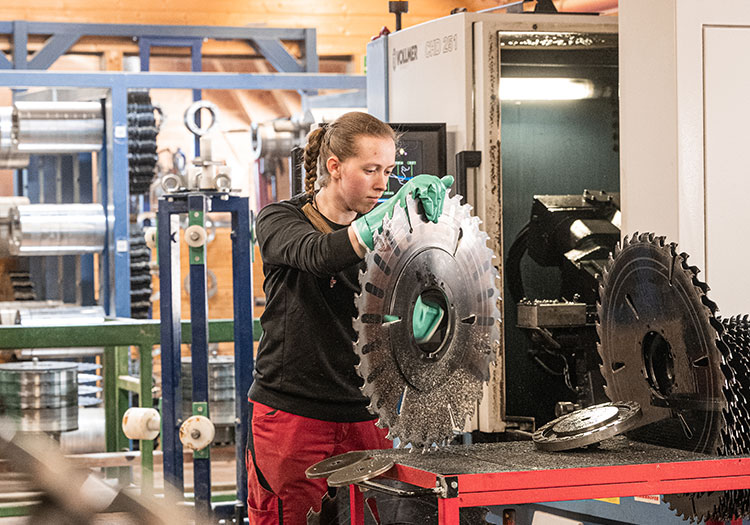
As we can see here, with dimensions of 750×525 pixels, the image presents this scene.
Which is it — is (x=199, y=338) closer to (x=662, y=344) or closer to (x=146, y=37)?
(x=662, y=344)

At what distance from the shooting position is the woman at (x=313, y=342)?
204cm

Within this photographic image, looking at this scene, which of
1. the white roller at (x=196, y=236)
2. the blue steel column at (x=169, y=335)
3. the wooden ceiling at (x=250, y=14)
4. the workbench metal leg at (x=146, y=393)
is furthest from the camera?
the wooden ceiling at (x=250, y=14)

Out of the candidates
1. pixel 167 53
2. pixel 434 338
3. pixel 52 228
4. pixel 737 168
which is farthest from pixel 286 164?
pixel 434 338

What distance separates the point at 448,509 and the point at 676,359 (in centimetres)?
57

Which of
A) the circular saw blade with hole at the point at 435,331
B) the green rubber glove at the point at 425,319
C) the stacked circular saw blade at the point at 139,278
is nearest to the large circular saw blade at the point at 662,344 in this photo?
the circular saw blade with hole at the point at 435,331

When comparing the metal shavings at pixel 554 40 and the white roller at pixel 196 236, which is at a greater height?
the metal shavings at pixel 554 40

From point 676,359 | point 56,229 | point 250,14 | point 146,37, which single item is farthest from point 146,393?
point 250,14

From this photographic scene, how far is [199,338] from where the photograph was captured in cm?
366

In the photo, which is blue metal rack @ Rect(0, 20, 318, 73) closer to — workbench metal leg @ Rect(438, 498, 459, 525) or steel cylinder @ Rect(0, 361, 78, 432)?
steel cylinder @ Rect(0, 361, 78, 432)

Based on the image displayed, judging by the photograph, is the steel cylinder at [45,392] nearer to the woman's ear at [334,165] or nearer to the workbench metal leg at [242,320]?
the workbench metal leg at [242,320]

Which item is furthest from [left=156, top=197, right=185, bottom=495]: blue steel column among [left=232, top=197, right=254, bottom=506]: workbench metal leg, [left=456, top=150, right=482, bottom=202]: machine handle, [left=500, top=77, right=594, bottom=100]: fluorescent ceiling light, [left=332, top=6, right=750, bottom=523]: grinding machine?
[left=500, top=77, right=594, bottom=100]: fluorescent ceiling light

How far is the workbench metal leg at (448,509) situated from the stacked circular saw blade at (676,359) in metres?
0.51

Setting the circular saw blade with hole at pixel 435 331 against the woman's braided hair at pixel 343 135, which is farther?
the woman's braided hair at pixel 343 135

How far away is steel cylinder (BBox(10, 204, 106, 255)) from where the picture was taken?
17.9 feet
